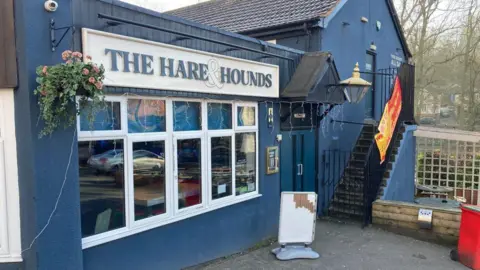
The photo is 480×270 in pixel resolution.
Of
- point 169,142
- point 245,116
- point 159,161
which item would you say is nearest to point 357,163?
point 245,116

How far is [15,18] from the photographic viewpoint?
11.4ft

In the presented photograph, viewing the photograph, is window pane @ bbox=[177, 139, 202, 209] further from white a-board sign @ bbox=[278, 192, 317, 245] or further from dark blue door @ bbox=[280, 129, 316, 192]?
dark blue door @ bbox=[280, 129, 316, 192]

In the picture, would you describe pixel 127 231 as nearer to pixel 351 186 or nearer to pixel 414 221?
pixel 414 221

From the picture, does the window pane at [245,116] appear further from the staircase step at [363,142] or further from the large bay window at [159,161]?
the staircase step at [363,142]

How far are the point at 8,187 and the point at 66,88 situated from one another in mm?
1227

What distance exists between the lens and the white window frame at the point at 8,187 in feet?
11.8

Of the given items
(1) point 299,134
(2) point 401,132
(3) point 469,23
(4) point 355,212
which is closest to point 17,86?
(1) point 299,134

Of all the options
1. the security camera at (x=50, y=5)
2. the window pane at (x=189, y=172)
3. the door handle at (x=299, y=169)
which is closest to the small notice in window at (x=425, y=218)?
the door handle at (x=299, y=169)

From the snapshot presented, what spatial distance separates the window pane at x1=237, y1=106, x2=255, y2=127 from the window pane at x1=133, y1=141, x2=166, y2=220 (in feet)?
5.90

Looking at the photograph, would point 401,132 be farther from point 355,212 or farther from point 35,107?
point 35,107

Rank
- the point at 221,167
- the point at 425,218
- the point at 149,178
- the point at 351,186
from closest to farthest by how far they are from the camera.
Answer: the point at 149,178 → the point at 221,167 → the point at 425,218 → the point at 351,186

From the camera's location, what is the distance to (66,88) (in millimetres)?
3324

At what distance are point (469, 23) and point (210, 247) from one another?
21138 mm

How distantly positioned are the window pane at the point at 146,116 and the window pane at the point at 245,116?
1.74 meters
